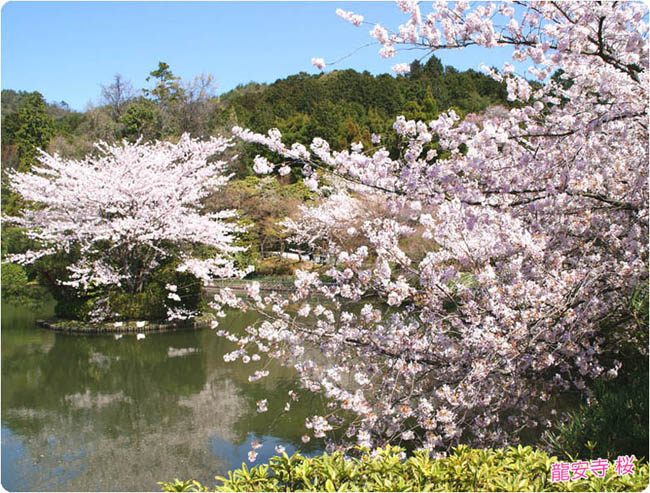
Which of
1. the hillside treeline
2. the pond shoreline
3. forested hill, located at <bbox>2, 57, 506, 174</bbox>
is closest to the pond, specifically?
the pond shoreline

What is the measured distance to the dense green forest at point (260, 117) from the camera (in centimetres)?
1962

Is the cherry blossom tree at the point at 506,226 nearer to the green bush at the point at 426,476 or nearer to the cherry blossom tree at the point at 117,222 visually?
the green bush at the point at 426,476

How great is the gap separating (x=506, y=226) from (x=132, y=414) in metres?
4.41

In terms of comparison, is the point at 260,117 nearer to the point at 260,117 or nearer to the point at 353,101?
the point at 260,117

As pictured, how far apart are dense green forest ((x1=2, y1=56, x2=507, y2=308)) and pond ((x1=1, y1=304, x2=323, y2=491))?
911 cm

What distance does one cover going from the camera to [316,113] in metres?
30.4

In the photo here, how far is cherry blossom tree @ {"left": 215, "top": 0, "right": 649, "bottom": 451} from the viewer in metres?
3.31

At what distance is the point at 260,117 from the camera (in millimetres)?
33344

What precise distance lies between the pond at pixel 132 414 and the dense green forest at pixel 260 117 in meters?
9.11

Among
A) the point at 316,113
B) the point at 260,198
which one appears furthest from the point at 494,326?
the point at 316,113

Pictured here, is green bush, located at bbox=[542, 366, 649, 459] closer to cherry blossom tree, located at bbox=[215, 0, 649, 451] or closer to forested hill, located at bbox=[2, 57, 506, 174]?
cherry blossom tree, located at bbox=[215, 0, 649, 451]

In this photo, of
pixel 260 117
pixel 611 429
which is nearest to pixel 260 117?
pixel 260 117

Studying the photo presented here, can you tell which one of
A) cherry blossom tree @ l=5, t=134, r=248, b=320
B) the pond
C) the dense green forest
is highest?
the dense green forest

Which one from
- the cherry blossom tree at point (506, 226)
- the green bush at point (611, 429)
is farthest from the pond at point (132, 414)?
the green bush at point (611, 429)
